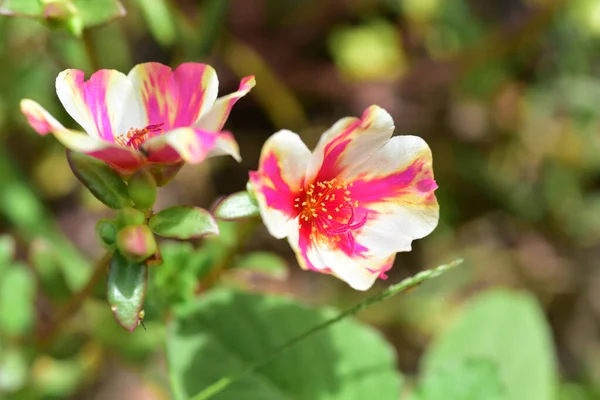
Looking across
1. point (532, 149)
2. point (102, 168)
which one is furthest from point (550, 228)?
point (102, 168)

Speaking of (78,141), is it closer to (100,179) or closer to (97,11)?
A: (100,179)

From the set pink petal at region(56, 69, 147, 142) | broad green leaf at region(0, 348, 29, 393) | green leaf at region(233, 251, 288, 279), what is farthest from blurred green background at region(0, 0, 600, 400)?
pink petal at region(56, 69, 147, 142)

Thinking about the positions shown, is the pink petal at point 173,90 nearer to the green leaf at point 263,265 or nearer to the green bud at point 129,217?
the green bud at point 129,217

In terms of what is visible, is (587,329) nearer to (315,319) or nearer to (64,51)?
(315,319)

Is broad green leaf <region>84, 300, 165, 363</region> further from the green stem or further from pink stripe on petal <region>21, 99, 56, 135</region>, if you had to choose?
pink stripe on petal <region>21, 99, 56, 135</region>

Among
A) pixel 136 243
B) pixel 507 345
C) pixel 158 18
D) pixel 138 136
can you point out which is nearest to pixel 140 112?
pixel 138 136

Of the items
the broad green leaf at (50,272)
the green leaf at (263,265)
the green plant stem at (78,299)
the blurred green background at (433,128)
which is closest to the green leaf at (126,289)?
the green plant stem at (78,299)

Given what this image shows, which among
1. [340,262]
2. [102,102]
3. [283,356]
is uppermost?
[102,102]
